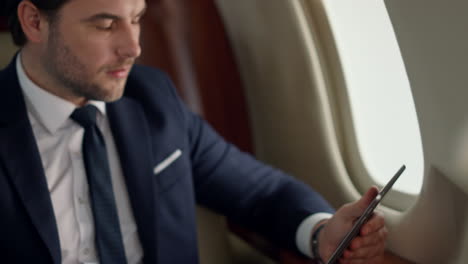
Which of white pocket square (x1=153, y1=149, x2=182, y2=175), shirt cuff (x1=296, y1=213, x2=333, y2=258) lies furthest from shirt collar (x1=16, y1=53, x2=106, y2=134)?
shirt cuff (x1=296, y1=213, x2=333, y2=258)

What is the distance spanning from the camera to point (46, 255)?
1.19 metres

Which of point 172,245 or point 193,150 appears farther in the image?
point 193,150

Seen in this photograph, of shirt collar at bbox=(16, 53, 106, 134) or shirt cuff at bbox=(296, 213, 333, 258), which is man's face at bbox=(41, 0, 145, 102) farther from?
shirt cuff at bbox=(296, 213, 333, 258)

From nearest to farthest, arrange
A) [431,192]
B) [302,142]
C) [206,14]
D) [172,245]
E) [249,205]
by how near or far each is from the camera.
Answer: [431,192]
[172,245]
[249,205]
[302,142]
[206,14]

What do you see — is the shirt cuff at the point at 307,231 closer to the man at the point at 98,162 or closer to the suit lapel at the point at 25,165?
the man at the point at 98,162

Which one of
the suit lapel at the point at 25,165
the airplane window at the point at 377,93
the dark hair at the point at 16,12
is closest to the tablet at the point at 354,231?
the airplane window at the point at 377,93

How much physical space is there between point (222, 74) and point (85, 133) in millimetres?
650

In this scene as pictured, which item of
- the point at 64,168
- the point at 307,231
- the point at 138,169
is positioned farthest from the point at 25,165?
the point at 307,231

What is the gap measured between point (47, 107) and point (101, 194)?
236 mm

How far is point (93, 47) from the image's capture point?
1253 millimetres

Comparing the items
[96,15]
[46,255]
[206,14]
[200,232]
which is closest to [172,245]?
[200,232]

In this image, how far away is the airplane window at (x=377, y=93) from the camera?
1.22m

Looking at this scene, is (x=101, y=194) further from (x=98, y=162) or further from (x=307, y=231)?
(x=307, y=231)

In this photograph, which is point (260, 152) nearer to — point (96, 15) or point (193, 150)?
point (193, 150)
